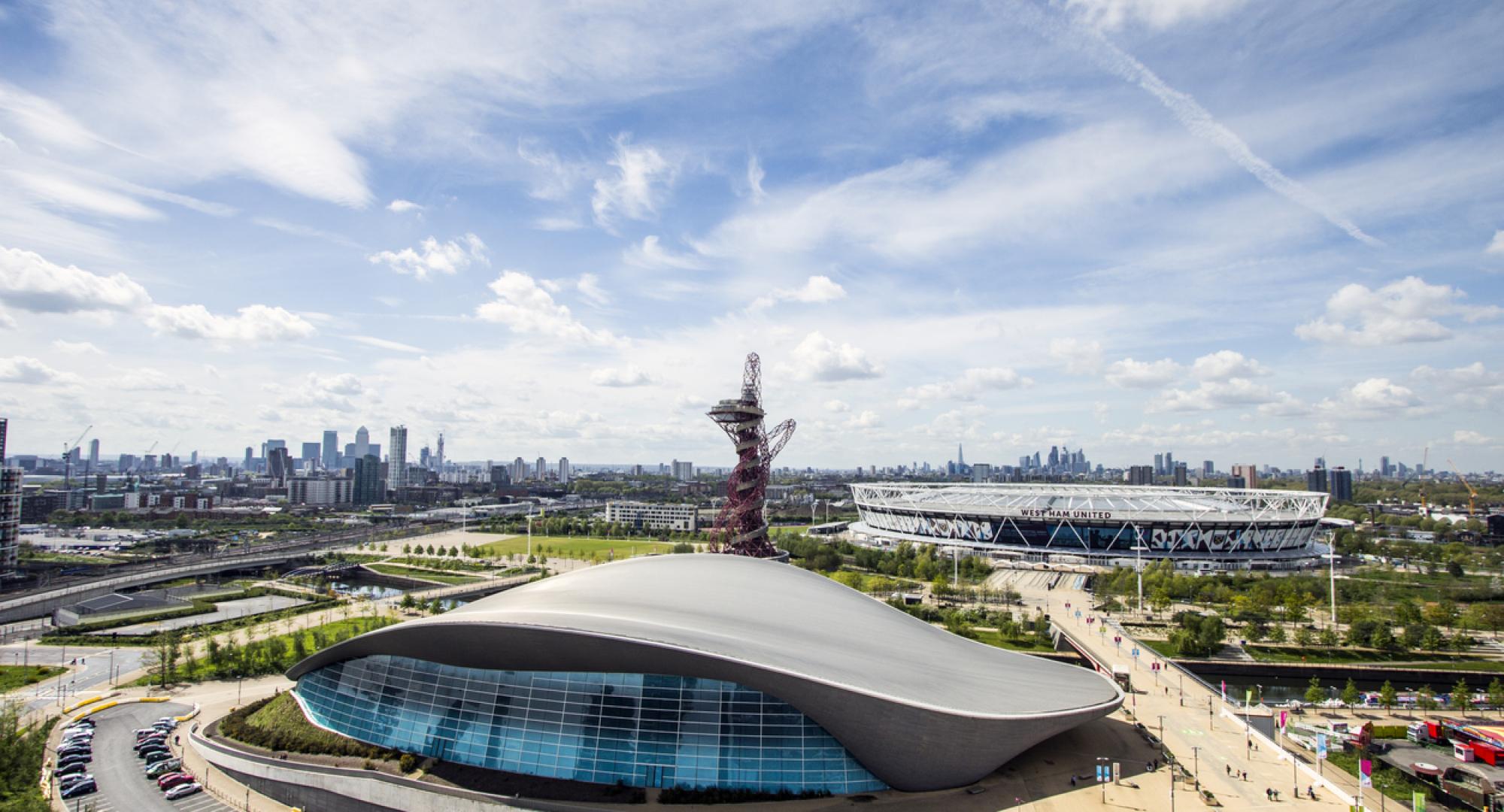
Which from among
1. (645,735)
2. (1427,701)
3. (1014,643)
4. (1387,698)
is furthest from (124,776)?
(1427,701)

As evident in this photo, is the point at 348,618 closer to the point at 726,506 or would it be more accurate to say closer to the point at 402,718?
the point at 726,506

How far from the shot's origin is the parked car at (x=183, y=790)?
90.6 feet

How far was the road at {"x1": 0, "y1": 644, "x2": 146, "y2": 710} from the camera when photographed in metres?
40.8

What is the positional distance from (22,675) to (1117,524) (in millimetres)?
94745

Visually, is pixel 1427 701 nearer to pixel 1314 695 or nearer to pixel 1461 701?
pixel 1461 701

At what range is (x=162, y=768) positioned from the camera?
29.6m

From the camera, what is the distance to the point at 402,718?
90.5 ft

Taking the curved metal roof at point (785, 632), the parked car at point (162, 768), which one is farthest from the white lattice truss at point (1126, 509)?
the parked car at point (162, 768)

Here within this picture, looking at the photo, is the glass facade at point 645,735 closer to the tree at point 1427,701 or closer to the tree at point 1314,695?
the tree at point 1314,695

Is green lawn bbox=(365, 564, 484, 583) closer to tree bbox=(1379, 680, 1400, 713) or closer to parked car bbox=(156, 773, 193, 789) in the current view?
parked car bbox=(156, 773, 193, 789)

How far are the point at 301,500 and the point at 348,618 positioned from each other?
162 meters

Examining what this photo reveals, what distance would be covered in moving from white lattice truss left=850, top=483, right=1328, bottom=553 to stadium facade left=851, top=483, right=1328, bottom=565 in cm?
11

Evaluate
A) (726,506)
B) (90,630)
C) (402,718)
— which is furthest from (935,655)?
(90,630)

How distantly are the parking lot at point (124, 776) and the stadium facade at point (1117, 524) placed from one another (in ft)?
263
